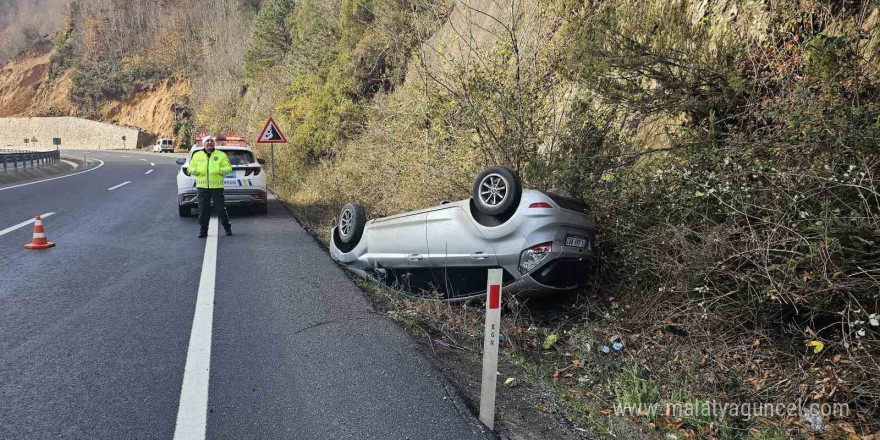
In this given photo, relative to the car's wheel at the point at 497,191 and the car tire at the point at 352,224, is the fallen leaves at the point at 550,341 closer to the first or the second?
the car's wheel at the point at 497,191

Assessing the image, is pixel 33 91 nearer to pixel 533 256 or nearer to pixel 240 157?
pixel 240 157

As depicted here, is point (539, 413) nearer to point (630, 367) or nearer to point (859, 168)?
point (630, 367)

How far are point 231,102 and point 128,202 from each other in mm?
30854

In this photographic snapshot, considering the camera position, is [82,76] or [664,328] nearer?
[664,328]

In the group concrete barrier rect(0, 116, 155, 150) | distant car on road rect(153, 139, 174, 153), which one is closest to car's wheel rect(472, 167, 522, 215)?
distant car on road rect(153, 139, 174, 153)

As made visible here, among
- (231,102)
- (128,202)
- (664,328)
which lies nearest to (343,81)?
(128,202)

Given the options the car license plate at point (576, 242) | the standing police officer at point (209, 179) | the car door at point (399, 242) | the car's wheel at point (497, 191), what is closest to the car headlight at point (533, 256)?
the car license plate at point (576, 242)

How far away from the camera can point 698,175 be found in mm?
4344

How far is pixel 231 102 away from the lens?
1635 inches

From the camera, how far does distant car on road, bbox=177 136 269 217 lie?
35.1 ft

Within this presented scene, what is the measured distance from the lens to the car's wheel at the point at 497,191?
15.2 feet

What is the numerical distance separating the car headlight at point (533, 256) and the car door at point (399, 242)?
110 cm

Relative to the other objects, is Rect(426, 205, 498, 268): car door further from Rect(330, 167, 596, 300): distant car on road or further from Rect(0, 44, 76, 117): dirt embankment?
Rect(0, 44, 76, 117): dirt embankment

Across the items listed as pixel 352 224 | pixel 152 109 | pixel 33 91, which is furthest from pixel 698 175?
pixel 33 91
